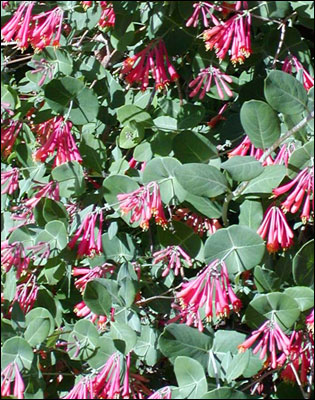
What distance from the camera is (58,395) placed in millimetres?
1507

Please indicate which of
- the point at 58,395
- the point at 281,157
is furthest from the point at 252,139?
the point at 58,395

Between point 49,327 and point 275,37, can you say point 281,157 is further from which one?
point 49,327

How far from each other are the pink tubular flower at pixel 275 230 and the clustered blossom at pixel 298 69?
0.72 ft

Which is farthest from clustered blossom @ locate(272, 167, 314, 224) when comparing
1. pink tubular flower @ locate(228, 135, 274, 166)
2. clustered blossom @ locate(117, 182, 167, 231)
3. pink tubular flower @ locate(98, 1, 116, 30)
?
pink tubular flower @ locate(98, 1, 116, 30)

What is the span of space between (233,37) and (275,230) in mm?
343

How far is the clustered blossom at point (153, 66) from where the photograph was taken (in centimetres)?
139

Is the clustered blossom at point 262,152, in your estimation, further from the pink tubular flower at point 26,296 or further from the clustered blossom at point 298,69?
the pink tubular flower at point 26,296

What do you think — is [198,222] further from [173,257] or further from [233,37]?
[233,37]

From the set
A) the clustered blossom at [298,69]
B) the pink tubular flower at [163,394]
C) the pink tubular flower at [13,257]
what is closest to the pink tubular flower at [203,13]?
the clustered blossom at [298,69]

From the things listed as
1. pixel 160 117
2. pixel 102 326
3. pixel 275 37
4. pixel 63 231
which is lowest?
pixel 102 326

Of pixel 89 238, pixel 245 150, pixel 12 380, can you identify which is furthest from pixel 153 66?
pixel 12 380

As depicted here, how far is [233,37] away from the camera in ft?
4.37

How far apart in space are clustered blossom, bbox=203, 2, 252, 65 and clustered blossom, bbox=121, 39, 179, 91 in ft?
0.31

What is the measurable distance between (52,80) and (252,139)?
39 cm
